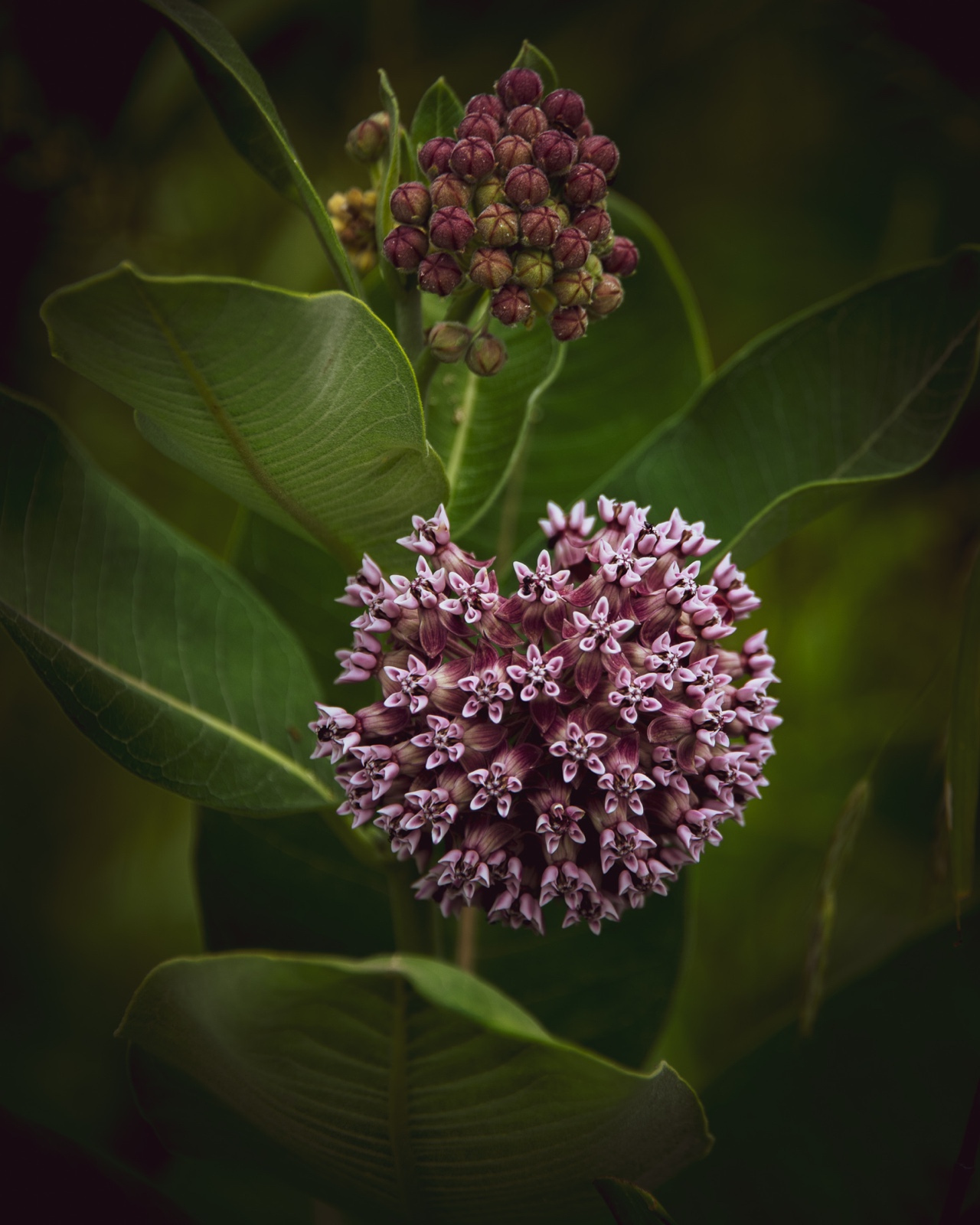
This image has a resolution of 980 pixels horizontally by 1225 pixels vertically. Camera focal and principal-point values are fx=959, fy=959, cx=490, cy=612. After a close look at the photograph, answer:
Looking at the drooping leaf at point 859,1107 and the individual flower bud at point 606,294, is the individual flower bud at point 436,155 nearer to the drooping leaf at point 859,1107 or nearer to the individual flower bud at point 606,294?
the individual flower bud at point 606,294

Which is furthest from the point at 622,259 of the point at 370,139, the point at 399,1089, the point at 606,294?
the point at 399,1089

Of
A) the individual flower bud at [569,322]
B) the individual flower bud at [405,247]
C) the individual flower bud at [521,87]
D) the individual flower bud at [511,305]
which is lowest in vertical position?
the individual flower bud at [569,322]

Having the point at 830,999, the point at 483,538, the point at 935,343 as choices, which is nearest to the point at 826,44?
the point at 935,343

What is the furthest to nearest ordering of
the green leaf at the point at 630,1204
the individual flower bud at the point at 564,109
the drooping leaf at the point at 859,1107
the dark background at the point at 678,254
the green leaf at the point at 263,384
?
the dark background at the point at 678,254
the drooping leaf at the point at 859,1107
the individual flower bud at the point at 564,109
the green leaf at the point at 630,1204
the green leaf at the point at 263,384

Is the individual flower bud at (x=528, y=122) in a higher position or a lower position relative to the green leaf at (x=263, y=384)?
higher

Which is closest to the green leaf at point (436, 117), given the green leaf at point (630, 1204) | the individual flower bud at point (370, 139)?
the individual flower bud at point (370, 139)

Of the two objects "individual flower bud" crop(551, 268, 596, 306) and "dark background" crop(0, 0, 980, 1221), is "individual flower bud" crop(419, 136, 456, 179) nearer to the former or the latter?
"individual flower bud" crop(551, 268, 596, 306)

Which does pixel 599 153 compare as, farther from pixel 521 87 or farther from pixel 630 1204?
pixel 630 1204
